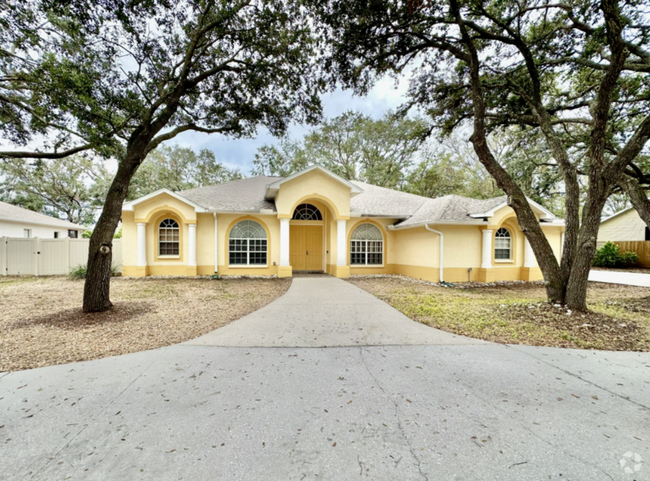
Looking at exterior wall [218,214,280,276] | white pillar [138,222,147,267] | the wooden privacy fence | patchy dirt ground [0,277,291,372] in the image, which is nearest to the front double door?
exterior wall [218,214,280,276]

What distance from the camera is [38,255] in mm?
12992

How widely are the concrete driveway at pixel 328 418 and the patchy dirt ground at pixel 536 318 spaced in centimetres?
77

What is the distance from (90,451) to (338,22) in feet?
30.9

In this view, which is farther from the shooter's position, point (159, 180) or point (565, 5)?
point (159, 180)

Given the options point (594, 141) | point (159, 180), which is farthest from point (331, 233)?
point (159, 180)

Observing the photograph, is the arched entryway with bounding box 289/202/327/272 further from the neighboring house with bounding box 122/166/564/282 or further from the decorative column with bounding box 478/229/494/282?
the decorative column with bounding box 478/229/494/282

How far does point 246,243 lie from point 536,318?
1124 centimetres

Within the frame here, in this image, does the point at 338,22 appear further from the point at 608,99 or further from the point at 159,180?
the point at 159,180

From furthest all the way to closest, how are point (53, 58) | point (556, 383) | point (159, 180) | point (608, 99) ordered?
1. point (159, 180)
2. point (53, 58)
3. point (608, 99)
4. point (556, 383)

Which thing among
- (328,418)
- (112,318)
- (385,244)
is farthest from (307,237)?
(328,418)

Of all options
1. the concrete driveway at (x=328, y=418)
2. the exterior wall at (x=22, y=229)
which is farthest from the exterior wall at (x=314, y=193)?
the exterior wall at (x=22, y=229)

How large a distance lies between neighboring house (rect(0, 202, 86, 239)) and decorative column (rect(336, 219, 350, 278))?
1975 centimetres

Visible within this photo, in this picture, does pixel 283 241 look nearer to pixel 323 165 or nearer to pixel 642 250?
pixel 323 165

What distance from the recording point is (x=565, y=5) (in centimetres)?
707
